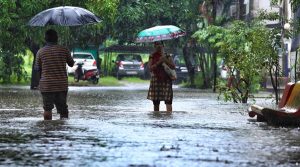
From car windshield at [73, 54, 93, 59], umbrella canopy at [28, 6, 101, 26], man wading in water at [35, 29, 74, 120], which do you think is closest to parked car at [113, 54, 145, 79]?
car windshield at [73, 54, 93, 59]

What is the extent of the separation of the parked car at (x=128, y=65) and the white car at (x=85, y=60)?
5.49 ft

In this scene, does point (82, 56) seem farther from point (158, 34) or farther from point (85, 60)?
point (158, 34)

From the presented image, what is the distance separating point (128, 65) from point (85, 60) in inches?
132

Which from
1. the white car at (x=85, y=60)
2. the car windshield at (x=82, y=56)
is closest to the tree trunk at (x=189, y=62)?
the white car at (x=85, y=60)

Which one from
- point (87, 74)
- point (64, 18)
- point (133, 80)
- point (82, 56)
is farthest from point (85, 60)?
point (64, 18)

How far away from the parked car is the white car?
167 centimetres

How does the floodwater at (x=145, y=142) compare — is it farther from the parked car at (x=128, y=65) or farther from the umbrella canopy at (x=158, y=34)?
the parked car at (x=128, y=65)

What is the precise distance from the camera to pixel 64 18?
18.5m

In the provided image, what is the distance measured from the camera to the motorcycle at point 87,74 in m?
50.9

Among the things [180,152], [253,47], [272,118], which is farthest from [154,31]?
[180,152]

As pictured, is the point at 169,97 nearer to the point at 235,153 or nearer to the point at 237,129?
the point at 237,129

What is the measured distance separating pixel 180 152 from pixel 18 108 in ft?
38.2

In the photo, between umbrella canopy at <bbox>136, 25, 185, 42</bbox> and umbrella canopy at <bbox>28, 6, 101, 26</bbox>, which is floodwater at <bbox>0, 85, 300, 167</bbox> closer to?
umbrella canopy at <bbox>28, 6, 101, 26</bbox>

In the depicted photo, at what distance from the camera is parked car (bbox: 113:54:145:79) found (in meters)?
58.0
